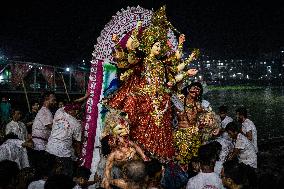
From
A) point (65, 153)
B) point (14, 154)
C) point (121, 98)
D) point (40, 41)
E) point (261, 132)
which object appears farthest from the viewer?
point (40, 41)

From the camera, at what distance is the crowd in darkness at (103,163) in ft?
13.3

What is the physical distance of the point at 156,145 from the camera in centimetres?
686

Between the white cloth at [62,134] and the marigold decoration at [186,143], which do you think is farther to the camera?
the marigold decoration at [186,143]

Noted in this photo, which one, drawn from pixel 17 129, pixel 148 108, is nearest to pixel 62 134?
pixel 17 129

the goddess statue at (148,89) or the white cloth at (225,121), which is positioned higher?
the goddess statue at (148,89)

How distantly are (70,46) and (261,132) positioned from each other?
3849 cm

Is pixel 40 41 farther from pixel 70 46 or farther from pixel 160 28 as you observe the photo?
pixel 160 28

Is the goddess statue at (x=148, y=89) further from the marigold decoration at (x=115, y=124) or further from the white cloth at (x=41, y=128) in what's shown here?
the white cloth at (x=41, y=128)

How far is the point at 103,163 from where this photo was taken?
6.26 meters

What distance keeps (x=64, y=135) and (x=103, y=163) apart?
98cm

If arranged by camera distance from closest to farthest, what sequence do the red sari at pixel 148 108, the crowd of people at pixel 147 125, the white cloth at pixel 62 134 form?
the crowd of people at pixel 147 125
the white cloth at pixel 62 134
the red sari at pixel 148 108

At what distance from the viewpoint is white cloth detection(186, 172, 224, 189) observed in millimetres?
4125

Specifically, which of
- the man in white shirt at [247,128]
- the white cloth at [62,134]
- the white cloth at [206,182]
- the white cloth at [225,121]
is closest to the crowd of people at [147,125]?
the white cloth at [62,134]

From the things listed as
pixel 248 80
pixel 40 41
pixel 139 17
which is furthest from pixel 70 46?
pixel 248 80
